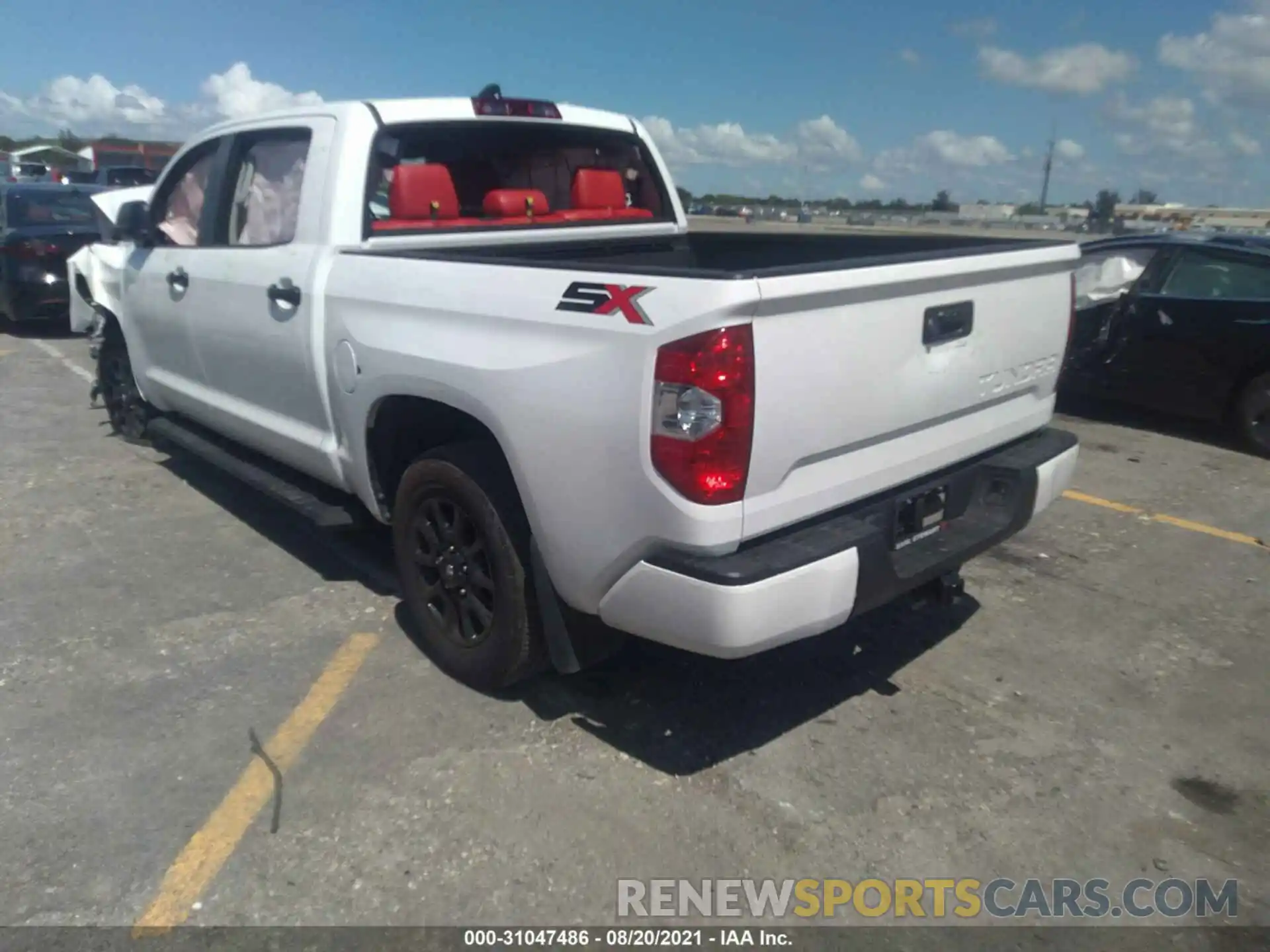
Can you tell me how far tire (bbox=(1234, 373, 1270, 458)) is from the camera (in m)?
7.22

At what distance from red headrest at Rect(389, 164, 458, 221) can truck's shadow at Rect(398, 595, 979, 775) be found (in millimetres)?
1734

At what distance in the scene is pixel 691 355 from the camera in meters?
2.53

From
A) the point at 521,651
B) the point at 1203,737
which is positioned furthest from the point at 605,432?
the point at 1203,737

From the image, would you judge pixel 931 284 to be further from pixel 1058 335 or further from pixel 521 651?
pixel 521 651

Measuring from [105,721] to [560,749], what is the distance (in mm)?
1598

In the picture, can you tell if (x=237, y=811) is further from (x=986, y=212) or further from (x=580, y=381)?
(x=986, y=212)

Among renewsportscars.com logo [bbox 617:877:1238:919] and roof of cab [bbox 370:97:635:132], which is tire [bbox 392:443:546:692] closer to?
renewsportscars.com logo [bbox 617:877:1238:919]

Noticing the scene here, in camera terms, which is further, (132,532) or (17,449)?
(17,449)

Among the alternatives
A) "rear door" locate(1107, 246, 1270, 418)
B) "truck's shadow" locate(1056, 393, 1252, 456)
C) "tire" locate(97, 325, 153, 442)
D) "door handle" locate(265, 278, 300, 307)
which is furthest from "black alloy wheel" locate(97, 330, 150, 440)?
"rear door" locate(1107, 246, 1270, 418)

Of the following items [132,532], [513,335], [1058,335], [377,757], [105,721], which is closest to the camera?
[513,335]

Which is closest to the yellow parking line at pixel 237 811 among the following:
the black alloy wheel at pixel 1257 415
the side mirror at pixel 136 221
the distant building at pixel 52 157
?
the side mirror at pixel 136 221

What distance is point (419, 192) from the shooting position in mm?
4242

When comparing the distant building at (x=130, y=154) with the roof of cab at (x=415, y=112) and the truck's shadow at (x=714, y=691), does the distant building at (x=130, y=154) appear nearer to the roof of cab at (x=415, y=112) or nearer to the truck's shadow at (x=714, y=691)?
the roof of cab at (x=415, y=112)

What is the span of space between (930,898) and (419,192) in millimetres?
3279
